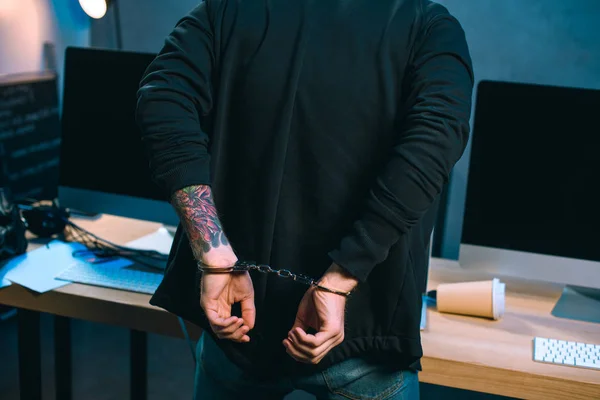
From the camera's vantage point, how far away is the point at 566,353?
4.19 ft

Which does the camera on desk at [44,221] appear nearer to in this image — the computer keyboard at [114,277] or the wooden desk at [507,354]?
the computer keyboard at [114,277]

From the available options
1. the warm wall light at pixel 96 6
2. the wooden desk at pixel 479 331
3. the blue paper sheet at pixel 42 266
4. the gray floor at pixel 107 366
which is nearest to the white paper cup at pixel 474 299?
the wooden desk at pixel 479 331

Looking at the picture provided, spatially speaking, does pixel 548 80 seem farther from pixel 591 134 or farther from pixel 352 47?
pixel 352 47

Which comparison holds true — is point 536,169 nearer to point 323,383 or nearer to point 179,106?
point 323,383

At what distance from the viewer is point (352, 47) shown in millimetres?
896

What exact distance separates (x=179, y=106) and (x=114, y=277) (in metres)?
0.77

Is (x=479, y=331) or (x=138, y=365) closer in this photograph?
(x=479, y=331)

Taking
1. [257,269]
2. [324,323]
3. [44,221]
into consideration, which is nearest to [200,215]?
[257,269]

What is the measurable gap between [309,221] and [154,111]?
27cm

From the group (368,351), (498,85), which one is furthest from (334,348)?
(498,85)

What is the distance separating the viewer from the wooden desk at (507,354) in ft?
3.97

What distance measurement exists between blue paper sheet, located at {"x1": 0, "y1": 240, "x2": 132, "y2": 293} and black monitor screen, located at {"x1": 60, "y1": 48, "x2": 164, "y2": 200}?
0.57 ft

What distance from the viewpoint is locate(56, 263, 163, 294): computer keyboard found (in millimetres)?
1497

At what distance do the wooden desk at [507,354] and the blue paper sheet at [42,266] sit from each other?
81 centimetres
